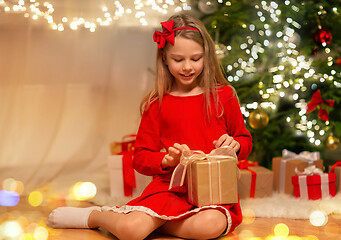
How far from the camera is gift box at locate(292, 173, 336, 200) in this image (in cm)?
235

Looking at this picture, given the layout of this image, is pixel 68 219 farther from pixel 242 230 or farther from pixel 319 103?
pixel 319 103

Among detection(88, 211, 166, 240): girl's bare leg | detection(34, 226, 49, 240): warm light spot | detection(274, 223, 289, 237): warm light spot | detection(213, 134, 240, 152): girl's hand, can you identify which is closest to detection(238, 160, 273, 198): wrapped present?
detection(274, 223, 289, 237): warm light spot

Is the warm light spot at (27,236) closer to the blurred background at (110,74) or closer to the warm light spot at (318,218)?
the blurred background at (110,74)

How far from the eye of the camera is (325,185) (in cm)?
237

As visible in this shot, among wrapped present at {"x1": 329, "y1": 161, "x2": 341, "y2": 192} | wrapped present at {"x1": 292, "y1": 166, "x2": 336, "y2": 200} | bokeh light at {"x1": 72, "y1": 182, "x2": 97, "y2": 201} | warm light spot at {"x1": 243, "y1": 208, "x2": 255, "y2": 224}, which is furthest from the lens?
bokeh light at {"x1": 72, "y1": 182, "x2": 97, "y2": 201}

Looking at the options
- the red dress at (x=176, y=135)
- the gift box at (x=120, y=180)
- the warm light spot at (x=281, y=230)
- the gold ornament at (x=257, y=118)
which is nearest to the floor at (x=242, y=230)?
the warm light spot at (x=281, y=230)

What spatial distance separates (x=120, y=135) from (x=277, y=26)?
4.48 feet

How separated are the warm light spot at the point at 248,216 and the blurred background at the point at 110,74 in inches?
20.4

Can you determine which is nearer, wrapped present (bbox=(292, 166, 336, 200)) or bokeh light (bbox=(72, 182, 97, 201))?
wrapped present (bbox=(292, 166, 336, 200))

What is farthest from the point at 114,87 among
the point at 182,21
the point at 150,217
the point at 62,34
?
the point at 150,217

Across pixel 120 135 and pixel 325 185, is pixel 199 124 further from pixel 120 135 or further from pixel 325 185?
pixel 120 135

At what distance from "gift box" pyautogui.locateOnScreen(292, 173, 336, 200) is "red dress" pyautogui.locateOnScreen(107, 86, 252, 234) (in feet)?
1.68

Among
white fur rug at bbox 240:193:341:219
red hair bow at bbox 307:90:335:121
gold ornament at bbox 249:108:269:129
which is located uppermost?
red hair bow at bbox 307:90:335:121

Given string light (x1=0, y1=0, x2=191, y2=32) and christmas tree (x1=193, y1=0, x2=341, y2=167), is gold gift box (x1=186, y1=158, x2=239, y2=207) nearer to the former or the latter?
christmas tree (x1=193, y1=0, x2=341, y2=167)
